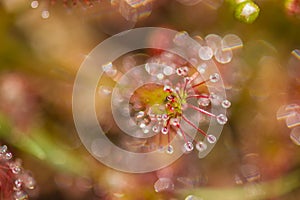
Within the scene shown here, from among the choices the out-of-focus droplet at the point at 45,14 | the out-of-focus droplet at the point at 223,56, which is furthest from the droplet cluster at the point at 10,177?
the out-of-focus droplet at the point at 223,56

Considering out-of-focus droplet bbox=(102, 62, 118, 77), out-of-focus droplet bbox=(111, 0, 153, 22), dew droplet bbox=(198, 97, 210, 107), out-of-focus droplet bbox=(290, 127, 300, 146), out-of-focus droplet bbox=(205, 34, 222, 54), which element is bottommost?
out-of-focus droplet bbox=(290, 127, 300, 146)

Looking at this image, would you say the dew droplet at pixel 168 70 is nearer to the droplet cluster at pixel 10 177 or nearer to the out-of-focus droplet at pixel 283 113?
the out-of-focus droplet at pixel 283 113

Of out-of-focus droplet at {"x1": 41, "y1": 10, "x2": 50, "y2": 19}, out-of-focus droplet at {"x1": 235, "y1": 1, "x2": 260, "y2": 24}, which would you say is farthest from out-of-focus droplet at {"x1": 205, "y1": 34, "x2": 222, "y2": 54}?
out-of-focus droplet at {"x1": 41, "y1": 10, "x2": 50, "y2": 19}

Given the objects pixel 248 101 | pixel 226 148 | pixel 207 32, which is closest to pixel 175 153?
pixel 226 148

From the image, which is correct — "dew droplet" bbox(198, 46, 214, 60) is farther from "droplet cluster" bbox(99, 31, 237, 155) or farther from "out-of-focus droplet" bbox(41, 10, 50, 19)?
"out-of-focus droplet" bbox(41, 10, 50, 19)

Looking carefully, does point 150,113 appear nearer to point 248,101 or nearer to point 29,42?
point 248,101

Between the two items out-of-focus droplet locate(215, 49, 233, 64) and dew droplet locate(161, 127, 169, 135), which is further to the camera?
out-of-focus droplet locate(215, 49, 233, 64)
